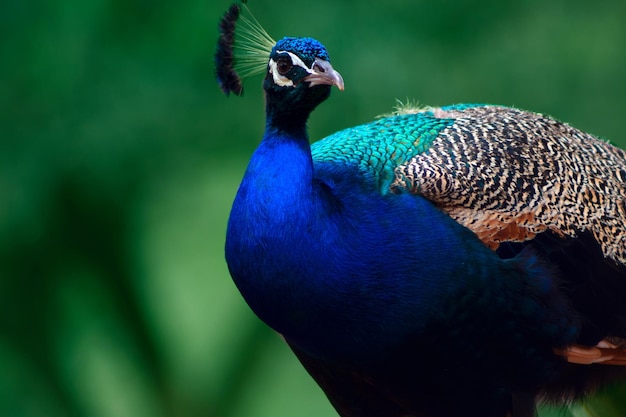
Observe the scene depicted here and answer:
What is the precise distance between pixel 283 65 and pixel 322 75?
110 millimetres

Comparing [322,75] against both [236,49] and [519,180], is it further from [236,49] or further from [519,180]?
[519,180]

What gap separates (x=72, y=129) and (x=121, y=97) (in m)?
0.25

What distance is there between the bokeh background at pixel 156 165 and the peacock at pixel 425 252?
1.49 meters

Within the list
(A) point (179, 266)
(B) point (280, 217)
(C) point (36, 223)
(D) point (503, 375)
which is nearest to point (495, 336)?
(D) point (503, 375)

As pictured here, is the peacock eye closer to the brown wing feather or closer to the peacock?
the peacock

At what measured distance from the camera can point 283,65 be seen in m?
1.94

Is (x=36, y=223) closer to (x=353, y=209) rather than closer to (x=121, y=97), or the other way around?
(x=121, y=97)

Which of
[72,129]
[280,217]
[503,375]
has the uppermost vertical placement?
[72,129]

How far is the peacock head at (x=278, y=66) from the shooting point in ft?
6.24

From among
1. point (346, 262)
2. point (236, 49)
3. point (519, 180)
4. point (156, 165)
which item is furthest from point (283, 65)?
point (156, 165)

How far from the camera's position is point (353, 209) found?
6.59 feet

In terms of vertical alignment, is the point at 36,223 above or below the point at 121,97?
below

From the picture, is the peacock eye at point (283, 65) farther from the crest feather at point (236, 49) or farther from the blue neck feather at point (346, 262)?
the crest feather at point (236, 49)

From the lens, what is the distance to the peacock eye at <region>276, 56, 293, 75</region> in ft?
6.31
